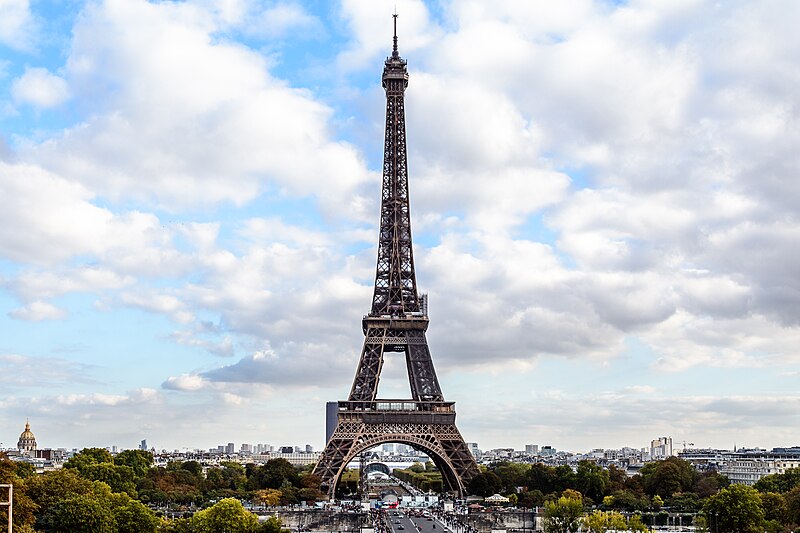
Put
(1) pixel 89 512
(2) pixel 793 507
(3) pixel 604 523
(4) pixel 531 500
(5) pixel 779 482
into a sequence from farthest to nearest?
(4) pixel 531 500 → (5) pixel 779 482 → (3) pixel 604 523 → (2) pixel 793 507 → (1) pixel 89 512

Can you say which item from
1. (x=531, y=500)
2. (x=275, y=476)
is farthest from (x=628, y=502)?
(x=275, y=476)

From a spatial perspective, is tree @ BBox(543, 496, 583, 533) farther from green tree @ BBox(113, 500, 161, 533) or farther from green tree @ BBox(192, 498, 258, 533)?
green tree @ BBox(113, 500, 161, 533)

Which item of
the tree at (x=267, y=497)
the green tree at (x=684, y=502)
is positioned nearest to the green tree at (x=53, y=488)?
the tree at (x=267, y=497)

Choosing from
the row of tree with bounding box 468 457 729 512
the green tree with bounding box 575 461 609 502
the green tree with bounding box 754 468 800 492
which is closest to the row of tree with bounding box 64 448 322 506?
the row of tree with bounding box 468 457 729 512

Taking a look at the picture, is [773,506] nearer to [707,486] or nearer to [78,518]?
[707,486]

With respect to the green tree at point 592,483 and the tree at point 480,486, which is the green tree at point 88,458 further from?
the green tree at point 592,483

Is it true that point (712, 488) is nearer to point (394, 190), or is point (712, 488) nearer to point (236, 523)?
point (394, 190)

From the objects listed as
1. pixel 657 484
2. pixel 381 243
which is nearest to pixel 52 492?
pixel 381 243
